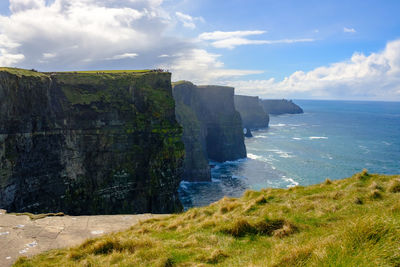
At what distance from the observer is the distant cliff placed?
300 feet

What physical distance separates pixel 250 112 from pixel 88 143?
533 feet

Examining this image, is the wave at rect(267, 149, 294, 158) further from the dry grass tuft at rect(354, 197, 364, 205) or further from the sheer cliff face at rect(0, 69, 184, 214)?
the dry grass tuft at rect(354, 197, 364, 205)

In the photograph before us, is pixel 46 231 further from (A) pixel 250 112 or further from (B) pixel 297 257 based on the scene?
(A) pixel 250 112

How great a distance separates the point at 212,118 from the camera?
114375 mm

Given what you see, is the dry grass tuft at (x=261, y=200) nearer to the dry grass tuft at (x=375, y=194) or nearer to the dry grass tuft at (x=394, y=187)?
the dry grass tuft at (x=375, y=194)

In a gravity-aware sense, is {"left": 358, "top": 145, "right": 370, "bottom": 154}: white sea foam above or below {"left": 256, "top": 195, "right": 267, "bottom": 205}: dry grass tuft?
below

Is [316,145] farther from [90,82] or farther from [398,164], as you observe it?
[90,82]

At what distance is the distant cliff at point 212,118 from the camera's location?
91.5m

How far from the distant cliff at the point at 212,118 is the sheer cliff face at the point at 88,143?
38.6 metres

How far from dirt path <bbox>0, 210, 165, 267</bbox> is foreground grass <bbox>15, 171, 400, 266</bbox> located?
895 mm

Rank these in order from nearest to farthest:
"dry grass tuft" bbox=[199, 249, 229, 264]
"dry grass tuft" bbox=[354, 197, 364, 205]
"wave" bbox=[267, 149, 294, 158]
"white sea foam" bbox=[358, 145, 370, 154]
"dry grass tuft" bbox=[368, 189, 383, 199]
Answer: "dry grass tuft" bbox=[199, 249, 229, 264], "dry grass tuft" bbox=[354, 197, 364, 205], "dry grass tuft" bbox=[368, 189, 383, 199], "wave" bbox=[267, 149, 294, 158], "white sea foam" bbox=[358, 145, 370, 154]

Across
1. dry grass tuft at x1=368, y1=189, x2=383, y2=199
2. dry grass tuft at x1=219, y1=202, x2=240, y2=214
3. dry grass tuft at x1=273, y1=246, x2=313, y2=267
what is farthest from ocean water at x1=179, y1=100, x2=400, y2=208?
dry grass tuft at x1=273, y1=246, x2=313, y2=267

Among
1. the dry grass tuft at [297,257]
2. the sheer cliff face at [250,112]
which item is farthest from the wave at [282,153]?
the dry grass tuft at [297,257]

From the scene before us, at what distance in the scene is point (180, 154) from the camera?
4750 centimetres
